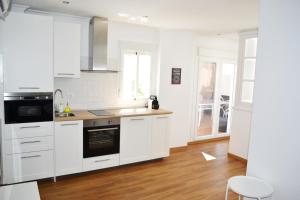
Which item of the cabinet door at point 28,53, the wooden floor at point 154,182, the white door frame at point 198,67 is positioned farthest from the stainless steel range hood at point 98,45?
the white door frame at point 198,67

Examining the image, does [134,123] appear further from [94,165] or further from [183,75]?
[183,75]

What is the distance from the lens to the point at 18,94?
10.1 feet

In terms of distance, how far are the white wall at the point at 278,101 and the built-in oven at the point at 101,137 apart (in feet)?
7.35

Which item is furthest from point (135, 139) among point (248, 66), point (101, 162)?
point (248, 66)

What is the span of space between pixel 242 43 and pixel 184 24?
1338mm

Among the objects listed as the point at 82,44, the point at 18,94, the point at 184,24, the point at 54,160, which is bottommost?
the point at 54,160

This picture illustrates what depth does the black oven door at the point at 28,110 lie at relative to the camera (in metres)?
3.03

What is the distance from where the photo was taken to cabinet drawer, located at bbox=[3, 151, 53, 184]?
307cm

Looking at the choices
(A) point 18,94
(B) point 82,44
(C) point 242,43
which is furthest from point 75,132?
(C) point 242,43

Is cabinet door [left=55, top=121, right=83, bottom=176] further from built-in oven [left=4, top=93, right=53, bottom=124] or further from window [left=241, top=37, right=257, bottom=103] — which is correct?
window [left=241, top=37, right=257, bottom=103]

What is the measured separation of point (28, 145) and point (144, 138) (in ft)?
6.07

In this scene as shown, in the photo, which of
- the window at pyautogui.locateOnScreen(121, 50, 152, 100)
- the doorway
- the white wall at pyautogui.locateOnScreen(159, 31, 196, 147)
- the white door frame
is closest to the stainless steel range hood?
the window at pyautogui.locateOnScreen(121, 50, 152, 100)

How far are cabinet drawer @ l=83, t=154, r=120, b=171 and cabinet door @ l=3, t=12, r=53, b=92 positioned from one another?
49.9 inches

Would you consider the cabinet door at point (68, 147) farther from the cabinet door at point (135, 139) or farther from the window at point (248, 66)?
the window at point (248, 66)
